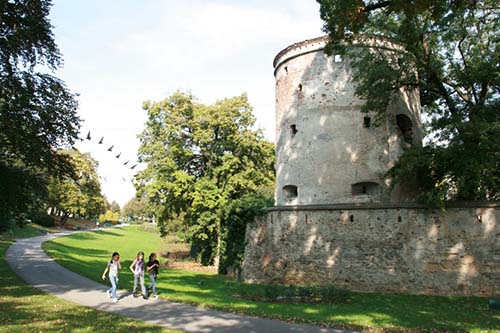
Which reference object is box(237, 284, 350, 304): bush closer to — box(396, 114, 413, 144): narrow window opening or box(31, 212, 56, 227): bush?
box(396, 114, 413, 144): narrow window opening

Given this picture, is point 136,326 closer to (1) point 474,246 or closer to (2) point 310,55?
(1) point 474,246

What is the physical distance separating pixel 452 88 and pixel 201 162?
711 inches

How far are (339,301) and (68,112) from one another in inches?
491

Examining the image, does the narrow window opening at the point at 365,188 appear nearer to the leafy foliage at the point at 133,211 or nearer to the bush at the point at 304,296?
the bush at the point at 304,296

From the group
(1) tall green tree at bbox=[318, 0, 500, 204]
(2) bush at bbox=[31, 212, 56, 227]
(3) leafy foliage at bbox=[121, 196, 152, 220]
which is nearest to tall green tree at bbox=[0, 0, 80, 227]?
(1) tall green tree at bbox=[318, 0, 500, 204]

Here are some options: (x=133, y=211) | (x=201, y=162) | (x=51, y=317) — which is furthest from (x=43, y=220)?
(x=133, y=211)

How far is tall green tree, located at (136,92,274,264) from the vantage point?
88.2ft

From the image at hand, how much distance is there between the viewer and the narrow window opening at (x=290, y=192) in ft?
65.6

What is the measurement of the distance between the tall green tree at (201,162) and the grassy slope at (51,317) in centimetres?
1418

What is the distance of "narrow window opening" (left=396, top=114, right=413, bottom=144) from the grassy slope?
15.5 metres

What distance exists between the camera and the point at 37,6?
1423cm

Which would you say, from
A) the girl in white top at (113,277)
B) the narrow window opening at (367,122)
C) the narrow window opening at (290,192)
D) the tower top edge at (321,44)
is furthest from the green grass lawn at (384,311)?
the tower top edge at (321,44)

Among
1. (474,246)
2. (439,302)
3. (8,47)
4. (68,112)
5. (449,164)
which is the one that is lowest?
(439,302)

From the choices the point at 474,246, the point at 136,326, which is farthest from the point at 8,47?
the point at 474,246
